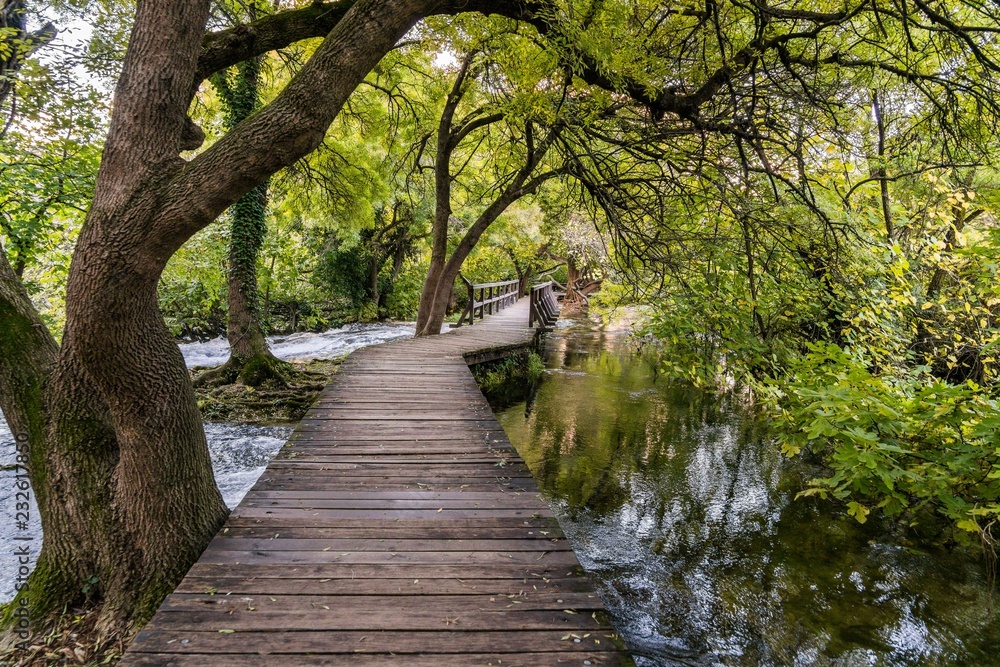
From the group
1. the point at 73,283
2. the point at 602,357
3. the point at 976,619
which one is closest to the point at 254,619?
the point at 73,283

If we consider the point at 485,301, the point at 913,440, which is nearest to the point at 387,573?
the point at 913,440

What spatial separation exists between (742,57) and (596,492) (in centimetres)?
519

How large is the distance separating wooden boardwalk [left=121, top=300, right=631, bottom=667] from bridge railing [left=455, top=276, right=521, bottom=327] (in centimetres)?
936

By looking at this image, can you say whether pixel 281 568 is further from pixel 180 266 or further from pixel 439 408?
pixel 180 266

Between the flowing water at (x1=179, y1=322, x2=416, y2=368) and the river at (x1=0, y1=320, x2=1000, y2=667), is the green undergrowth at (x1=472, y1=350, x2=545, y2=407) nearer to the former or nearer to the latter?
the river at (x1=0, y1=320, x2=1000, y2=667)

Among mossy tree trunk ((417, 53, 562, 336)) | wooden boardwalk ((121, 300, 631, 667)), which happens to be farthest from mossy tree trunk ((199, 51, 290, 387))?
wooden boardwalk ((121, 300, 631, 667))

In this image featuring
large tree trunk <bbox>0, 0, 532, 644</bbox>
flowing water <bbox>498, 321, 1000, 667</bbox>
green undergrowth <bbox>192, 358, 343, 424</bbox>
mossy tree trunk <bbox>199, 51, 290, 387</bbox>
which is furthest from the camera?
mossy tree trunk <bbox>199, 51, 290, 387</bbox>

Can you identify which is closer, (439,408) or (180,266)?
(439,408)

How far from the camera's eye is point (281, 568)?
2535 millimetres

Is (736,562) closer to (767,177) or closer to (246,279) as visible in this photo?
(767,177)

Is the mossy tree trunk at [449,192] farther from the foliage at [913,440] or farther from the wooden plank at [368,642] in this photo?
the wooden plank at [368,642]

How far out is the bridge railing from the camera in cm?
1368

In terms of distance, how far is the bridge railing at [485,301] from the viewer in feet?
44.9

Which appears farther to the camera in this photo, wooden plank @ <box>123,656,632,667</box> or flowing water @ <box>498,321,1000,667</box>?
flowing water @ <box>498,321,1000,667</box>
